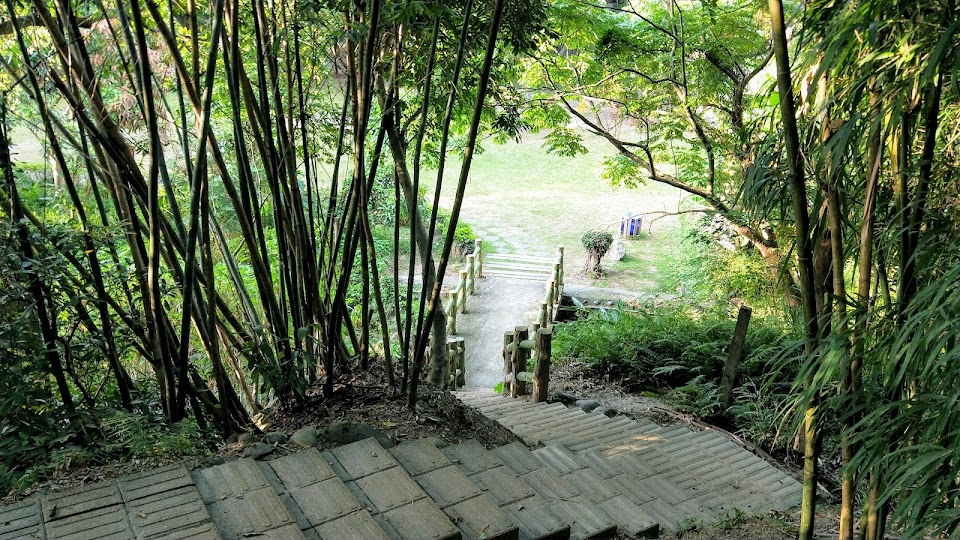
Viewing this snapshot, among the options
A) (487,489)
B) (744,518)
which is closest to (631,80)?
(744,518)

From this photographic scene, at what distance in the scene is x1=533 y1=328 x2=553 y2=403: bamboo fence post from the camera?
16.0 feet

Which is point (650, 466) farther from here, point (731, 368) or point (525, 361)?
point (731, 368)

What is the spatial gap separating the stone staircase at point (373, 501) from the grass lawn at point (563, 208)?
31.9 ft

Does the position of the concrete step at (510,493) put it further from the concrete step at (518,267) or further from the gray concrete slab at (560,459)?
the concrete step at (518,267)

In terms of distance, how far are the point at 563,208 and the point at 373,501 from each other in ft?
53.1

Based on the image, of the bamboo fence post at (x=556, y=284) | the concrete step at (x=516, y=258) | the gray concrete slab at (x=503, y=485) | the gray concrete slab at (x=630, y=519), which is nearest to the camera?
the gray concrete slab at (x=503, y=485)

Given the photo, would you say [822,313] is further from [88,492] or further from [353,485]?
[88,492]

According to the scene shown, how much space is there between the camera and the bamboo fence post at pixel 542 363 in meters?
4.88

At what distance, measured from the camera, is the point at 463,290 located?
35.9 ft

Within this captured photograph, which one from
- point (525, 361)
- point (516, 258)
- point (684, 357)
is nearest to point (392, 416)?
point (525, 361)

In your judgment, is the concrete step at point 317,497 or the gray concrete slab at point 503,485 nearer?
the concrete step at point 317,497

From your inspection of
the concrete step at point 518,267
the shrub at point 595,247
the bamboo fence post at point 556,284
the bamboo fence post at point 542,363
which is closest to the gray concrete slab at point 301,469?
the bamboo fence post at point 542,363

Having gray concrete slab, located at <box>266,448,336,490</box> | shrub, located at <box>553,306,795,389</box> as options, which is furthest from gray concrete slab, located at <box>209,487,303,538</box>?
shrub, located at <box>553,306,795,389</box>

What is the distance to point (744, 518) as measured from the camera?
310 cm
